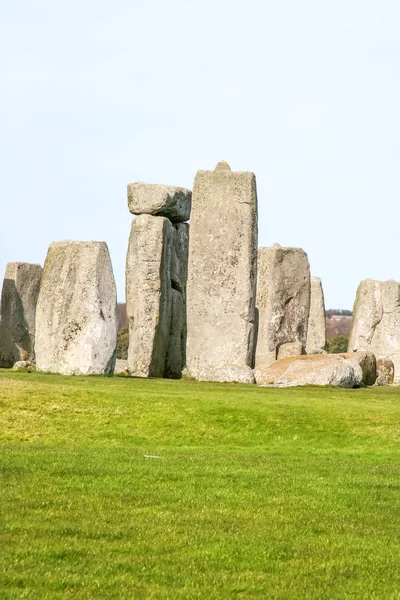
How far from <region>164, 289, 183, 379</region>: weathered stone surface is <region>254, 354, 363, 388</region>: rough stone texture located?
2.36 metres

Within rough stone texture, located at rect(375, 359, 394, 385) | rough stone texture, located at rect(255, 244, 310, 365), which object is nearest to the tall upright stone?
rough stone texture, located at rect(255, 244, 310, 365)

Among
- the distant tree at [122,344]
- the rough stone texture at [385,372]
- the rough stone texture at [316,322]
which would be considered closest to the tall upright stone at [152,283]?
the rough stone texture at [385,372]

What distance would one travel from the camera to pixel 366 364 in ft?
84.9

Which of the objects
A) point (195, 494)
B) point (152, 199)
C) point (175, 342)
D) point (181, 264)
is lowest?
point (195, 494)

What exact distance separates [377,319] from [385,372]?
12.3 ft

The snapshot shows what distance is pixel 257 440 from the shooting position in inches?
591

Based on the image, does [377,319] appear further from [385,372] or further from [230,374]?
[230,374]

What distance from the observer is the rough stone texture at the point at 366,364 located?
84.0 feet

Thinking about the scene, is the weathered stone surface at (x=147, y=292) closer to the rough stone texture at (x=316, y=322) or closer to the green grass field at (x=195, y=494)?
the green grass field at (x=195, y=494)

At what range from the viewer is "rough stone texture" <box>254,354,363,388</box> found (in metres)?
22.4

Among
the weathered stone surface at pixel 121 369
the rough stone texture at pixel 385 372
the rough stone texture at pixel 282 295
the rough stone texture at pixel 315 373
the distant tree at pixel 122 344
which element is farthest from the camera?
the distant tree at pixel 122 344

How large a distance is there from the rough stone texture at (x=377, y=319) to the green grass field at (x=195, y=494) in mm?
15150

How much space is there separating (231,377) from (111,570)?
15.1 meters

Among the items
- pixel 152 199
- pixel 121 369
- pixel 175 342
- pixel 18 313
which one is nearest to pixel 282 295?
pixel 175 342
